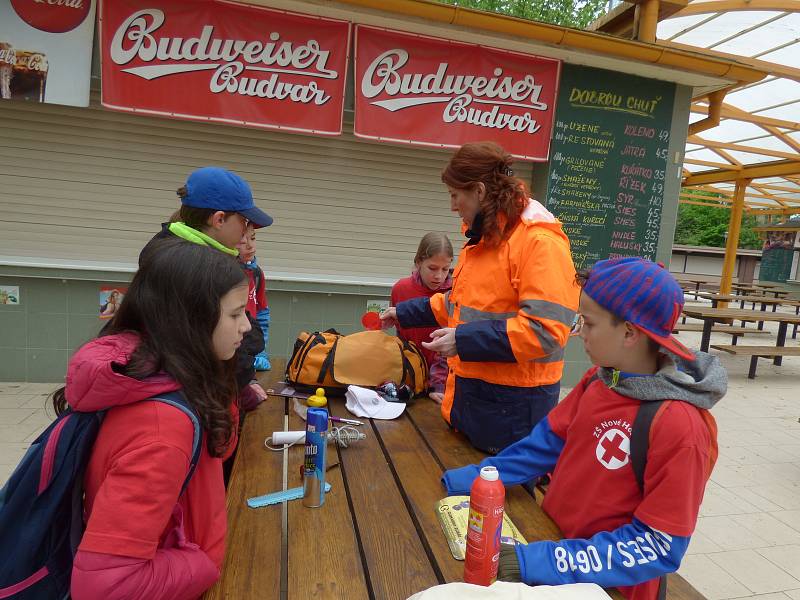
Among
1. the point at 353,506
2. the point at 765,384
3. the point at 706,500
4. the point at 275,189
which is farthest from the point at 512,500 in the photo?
the point at 765,384

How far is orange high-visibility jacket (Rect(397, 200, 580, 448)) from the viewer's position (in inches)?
73.0

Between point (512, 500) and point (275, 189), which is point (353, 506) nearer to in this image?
point (512, 500)

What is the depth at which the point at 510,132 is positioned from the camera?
17.9 ft

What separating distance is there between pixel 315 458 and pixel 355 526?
23 centimetres

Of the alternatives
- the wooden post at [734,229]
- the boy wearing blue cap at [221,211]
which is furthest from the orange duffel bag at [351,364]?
the wooden post at [734,229]

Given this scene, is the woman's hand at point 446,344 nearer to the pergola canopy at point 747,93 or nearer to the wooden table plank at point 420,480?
the wooden table plank at point 420,480

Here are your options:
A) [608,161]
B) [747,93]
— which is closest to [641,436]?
[608,161]

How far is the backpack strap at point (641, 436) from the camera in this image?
130cm

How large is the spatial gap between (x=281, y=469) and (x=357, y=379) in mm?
892

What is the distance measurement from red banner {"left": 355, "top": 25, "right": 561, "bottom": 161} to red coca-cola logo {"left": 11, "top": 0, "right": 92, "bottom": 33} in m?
2.39

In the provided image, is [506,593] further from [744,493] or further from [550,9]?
[550,9]

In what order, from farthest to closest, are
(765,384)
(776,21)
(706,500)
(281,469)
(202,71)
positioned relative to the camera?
(765,384)
(776,21)
(202,71)
(706,500)
(281,469)

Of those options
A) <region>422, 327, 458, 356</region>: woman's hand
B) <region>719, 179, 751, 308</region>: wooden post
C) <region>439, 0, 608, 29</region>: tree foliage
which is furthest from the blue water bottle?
<region>439, 0, 608, 29</region>: tree foliage

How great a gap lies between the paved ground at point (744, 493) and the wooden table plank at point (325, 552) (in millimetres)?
2235
